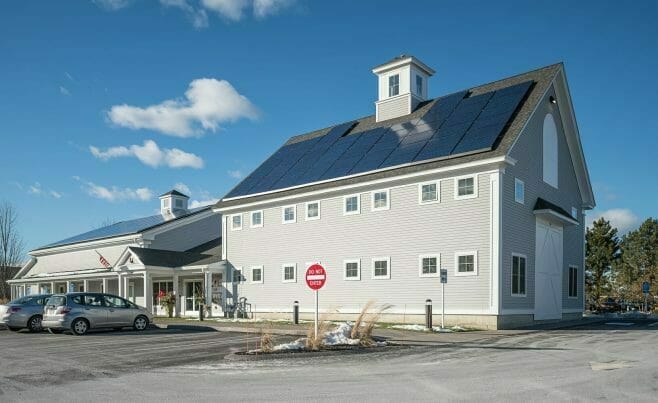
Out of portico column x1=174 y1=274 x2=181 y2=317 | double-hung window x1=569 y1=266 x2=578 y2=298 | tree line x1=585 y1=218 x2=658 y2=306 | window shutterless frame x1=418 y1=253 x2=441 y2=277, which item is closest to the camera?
window shutterless frame x1=418 y1=253 x2=441 y2=277

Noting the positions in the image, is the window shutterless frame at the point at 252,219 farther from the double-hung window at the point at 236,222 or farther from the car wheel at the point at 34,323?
the car wheel at the point at 34,323

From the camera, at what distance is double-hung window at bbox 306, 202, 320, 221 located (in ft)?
93.7

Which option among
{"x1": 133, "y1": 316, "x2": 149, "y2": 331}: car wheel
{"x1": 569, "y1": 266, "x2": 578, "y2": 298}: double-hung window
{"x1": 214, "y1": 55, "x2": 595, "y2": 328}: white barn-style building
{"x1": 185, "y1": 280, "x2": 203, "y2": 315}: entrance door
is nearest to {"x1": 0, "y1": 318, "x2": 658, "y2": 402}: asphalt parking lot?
{"x1": 133, "y1": 316, "x2": 149, "y2": 331}: car wheel

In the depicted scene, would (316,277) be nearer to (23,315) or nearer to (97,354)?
(97,354)

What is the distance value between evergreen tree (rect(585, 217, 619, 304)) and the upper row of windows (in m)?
35.6

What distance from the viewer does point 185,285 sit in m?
36.5

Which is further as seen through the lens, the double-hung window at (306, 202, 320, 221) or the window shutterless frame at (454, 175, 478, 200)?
the double-hung window at (306, 202, 320, 221)

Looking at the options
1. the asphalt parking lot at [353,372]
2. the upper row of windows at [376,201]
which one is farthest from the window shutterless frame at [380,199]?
the asphalt parking lot at [353,372]

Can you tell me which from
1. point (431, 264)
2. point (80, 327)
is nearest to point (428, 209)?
point (431, 264)

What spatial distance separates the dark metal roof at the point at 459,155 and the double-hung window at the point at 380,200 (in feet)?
2.27

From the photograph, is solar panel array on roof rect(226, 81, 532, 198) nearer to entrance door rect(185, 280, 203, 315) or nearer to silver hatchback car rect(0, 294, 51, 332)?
entrance door rect(185, 280, 203, 315)

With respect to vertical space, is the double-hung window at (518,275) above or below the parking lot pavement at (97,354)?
above

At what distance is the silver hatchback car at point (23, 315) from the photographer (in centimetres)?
2403

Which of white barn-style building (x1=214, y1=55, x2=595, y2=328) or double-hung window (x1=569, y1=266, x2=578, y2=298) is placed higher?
white barn-style building (x1=214, y1=55, x2=595, y2=328)
